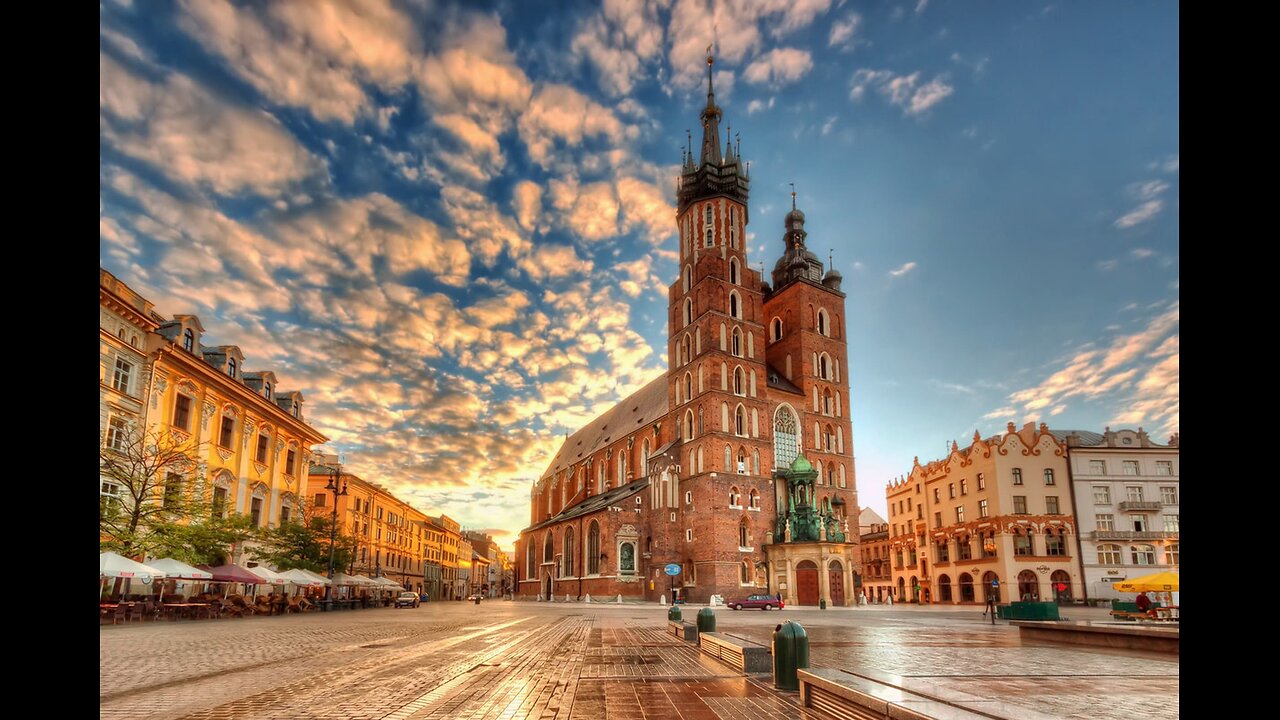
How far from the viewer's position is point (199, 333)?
111ft

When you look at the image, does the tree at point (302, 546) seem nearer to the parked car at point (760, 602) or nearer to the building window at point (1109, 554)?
the parked car at point (760, 602)

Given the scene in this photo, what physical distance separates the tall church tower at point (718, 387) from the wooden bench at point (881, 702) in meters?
42.7

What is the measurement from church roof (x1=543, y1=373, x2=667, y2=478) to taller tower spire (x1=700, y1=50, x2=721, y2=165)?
2053 cm

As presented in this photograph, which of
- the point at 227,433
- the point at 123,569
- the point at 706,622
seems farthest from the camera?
the point at 227,433

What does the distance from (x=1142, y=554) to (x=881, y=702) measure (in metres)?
57.0

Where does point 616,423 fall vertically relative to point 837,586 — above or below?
above

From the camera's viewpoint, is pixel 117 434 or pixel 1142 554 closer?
pixel 117 434

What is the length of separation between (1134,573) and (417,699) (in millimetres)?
56349

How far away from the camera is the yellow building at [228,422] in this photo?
100ft

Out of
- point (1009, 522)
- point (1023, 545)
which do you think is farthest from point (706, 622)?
point (1023, 545)

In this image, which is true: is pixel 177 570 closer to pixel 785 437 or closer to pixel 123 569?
pixel 123 569

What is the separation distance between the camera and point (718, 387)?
52.9 metres
